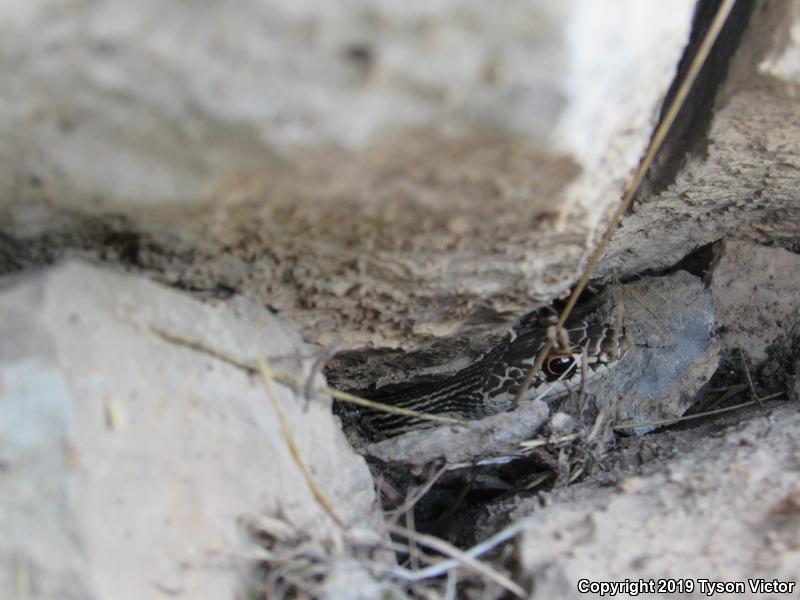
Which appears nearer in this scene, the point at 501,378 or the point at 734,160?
the point at 734,160

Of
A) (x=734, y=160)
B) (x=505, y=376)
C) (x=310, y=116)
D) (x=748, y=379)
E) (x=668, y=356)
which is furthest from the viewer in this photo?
(x=505, y=376)

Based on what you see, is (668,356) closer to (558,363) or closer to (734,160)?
(558,363)

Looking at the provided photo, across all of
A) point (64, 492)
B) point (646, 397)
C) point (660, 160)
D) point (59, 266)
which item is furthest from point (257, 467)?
point (646, 397)

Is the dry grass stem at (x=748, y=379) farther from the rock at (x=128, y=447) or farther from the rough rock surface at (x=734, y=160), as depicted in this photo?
the rock at (x=128, y=447)

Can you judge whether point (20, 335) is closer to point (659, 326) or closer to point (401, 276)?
point (401, 276)

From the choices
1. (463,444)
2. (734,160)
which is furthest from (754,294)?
(463,444)

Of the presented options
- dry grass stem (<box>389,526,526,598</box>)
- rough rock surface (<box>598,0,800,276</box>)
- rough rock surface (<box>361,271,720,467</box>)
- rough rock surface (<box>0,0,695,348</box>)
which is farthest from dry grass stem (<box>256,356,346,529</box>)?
rough rock surface (<box>361,271,720,467</box>)
